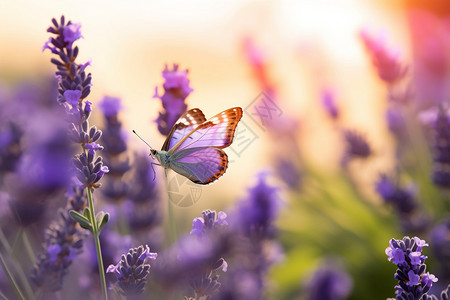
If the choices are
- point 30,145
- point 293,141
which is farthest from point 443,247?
point 293,141

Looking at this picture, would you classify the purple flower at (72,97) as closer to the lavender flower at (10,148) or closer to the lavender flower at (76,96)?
the lavender flower at (76,96)

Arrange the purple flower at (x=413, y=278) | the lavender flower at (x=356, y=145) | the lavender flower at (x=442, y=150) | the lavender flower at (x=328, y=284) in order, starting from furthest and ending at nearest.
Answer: the lavender flower at (x=356, y=145), the lavender flower at (x=328, y=284), the lavender flower at (x=442, y=150), the purple flower at (x=413, y=278)

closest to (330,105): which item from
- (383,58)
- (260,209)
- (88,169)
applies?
(383,58)

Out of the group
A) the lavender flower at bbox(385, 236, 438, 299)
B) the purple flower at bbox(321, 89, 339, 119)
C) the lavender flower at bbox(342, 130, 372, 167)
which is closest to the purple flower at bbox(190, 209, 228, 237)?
the lavender flower at bbox(385, 236, 438, 299)

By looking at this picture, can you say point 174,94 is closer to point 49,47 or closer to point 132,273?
point 49,47

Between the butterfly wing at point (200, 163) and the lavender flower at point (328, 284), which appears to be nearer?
the butterfly wing at point (200, 163)

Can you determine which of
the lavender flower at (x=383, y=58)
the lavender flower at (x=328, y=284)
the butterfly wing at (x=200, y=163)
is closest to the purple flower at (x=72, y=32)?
the butterfly wing at (x=200, y=163)

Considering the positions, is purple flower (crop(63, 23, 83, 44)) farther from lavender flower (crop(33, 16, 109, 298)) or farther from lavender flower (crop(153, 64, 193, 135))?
lavender flower (crop(153, 64, 193, 135))
